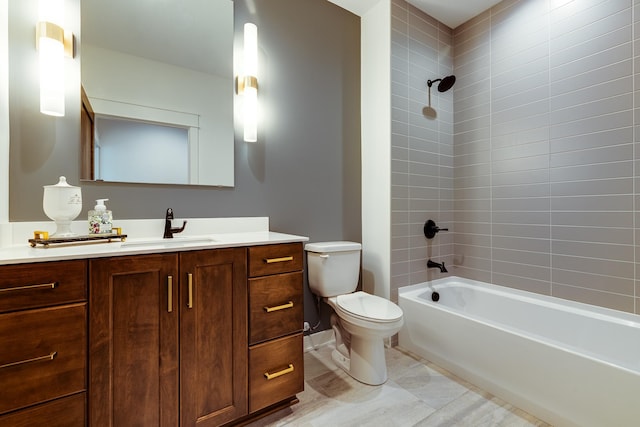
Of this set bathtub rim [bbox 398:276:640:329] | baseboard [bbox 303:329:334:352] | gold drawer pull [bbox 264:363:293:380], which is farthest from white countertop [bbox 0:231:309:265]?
bathtub rim [bbox 398:276:640:329]

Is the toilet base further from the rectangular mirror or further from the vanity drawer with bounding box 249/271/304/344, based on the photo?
the rectangular mirror

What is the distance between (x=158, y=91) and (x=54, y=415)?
4.96 ft

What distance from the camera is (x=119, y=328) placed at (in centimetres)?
106

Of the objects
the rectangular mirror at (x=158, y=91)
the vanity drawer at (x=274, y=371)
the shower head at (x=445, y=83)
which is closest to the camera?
the vanity drawer at (x=274, y=371)

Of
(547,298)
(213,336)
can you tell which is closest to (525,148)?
(547,298)

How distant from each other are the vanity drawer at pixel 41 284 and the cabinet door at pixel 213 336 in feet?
1.09

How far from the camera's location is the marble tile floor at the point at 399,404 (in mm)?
1423

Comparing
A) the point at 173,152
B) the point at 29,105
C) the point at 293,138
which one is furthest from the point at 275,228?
the point at 29,105

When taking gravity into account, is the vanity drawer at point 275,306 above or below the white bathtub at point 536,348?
above

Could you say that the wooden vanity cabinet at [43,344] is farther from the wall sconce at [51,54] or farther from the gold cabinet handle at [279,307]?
the wall sconce at [51,54]

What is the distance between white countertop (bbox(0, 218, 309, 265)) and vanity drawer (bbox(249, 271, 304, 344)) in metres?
0.20

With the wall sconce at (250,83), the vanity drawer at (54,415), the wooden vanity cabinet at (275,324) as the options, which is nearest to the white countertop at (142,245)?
the wooden vanity cabinet at (275,324)

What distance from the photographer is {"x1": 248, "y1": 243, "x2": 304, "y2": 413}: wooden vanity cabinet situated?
4.43ft

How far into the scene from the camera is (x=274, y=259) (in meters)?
1.42
